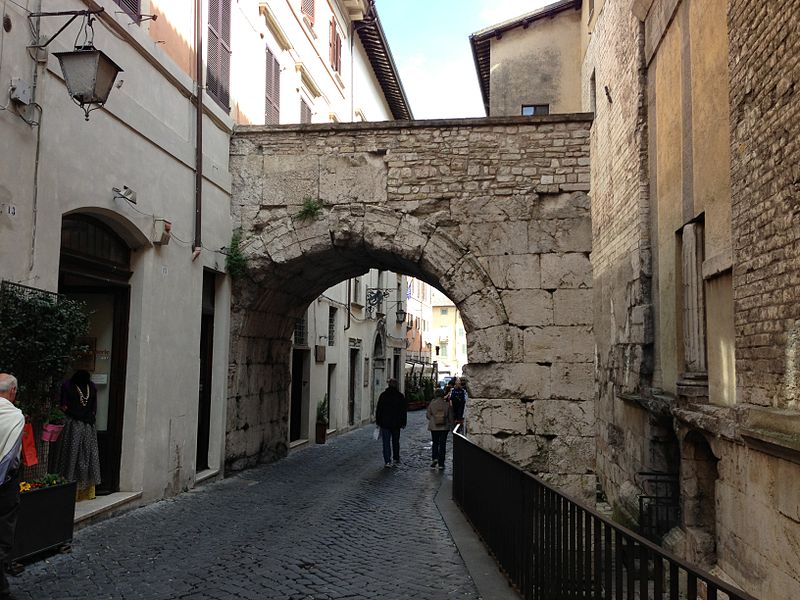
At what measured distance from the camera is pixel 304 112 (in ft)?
48.0

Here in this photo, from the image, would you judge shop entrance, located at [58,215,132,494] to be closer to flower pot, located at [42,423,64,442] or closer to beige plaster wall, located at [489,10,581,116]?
flower pot, located at [42,423,64,442]

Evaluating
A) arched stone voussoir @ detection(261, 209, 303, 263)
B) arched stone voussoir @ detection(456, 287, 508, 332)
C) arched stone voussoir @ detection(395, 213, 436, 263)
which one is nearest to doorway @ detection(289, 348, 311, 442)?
arched stone voussoir @ detection(261, 209, 303, 263)

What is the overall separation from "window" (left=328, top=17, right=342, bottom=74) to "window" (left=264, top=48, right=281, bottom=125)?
430 cm

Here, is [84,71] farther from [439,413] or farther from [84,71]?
[439,413]

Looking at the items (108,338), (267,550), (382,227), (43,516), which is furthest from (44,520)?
(382,227)

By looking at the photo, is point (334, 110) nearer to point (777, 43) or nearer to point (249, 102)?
point (249, 102)

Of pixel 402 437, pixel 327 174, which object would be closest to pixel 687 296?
pixel 327 174

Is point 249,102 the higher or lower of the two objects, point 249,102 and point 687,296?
the higher

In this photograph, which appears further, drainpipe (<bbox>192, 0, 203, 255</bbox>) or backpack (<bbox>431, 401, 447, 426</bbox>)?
backpack (<bbox>431, 401, 447, 426</bbox>)

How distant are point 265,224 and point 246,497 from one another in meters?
3.73

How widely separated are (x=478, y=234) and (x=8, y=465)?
664cm

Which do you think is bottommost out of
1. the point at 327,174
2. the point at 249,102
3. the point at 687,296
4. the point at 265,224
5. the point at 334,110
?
the point at 687,296

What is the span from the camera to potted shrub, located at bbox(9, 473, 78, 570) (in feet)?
16.5

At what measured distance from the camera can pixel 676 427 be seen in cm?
928
